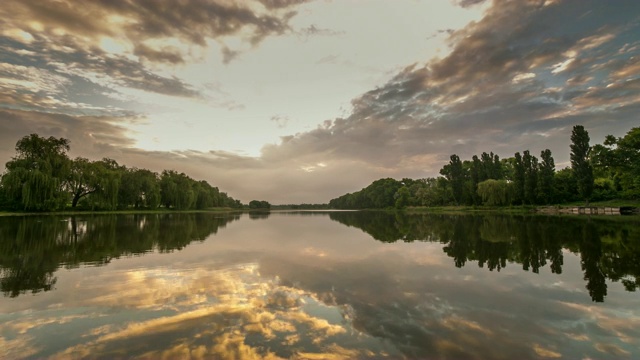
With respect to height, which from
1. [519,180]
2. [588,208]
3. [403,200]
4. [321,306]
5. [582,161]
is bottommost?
[321,306]

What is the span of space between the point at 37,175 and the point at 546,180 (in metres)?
101

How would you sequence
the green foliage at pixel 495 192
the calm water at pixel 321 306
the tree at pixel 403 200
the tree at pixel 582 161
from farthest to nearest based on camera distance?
the tree at pixel 403 200 → the green foliage at pixel 495 192 → the tree at pixel 582 161 → the calm water at pixel 321 306

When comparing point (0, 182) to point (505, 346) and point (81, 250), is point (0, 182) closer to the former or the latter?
point (81, 250)

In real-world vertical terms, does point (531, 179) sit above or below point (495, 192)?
above

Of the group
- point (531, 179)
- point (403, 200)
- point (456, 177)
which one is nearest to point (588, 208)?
point (531, 179)

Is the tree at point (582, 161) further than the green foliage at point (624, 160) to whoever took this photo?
Yes

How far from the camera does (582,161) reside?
65688 millimetres

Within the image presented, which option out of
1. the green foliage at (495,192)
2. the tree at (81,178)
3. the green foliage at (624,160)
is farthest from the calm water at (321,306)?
the green foliage at (495,192)

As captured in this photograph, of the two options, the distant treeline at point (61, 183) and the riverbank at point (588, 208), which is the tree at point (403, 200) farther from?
the distant treeline at point (61, 183)

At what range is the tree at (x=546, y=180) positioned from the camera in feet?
235

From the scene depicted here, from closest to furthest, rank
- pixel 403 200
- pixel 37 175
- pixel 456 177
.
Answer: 1. pixel 37 175
2. pixel 456 177
3. pixel 403 200

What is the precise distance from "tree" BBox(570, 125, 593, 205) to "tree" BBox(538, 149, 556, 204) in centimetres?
526

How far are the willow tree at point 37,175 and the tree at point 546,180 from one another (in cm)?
9829

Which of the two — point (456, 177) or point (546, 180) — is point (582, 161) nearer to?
point (546, 180)
